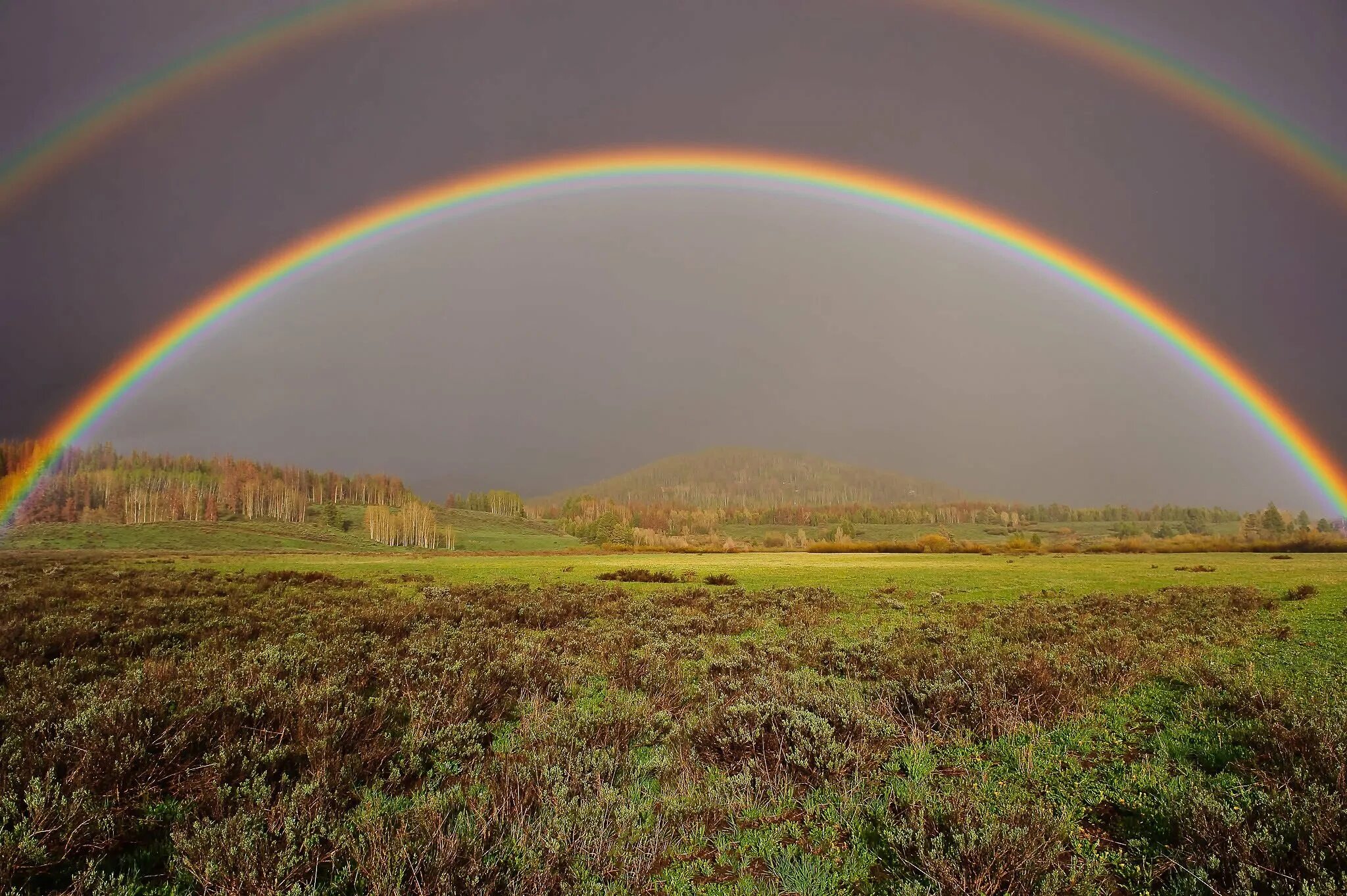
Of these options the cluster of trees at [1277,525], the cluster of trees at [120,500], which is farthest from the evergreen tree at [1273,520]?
the cluster of trees at [120,500]

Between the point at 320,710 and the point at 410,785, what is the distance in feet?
6.67

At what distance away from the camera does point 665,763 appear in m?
6.88

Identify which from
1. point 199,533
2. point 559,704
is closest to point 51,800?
point 559,704

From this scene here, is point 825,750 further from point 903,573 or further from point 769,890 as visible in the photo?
point 903,573

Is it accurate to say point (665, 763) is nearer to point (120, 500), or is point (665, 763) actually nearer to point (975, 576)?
point (975, 576)

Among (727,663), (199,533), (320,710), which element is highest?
(320,710)

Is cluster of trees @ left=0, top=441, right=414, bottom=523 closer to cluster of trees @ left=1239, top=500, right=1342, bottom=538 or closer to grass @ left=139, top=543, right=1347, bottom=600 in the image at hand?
grass @ left=139, top=543, right=1347, bottom=600

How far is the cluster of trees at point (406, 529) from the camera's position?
17825 cm

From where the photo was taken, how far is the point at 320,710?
759 cm

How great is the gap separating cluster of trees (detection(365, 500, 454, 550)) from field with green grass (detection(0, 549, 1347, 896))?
17895cm

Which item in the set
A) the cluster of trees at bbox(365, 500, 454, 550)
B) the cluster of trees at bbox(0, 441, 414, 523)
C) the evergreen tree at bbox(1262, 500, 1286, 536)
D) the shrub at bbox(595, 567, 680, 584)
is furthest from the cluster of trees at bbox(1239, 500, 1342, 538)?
the cluster of trees at bbox(0, 441, 414, 523)

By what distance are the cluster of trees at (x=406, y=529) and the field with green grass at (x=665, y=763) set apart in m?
179

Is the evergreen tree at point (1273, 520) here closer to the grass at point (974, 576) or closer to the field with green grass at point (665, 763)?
the grass at point (974, 576)

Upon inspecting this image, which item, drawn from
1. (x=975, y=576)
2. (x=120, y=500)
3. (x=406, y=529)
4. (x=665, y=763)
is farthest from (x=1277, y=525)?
(x=120, y=500)
